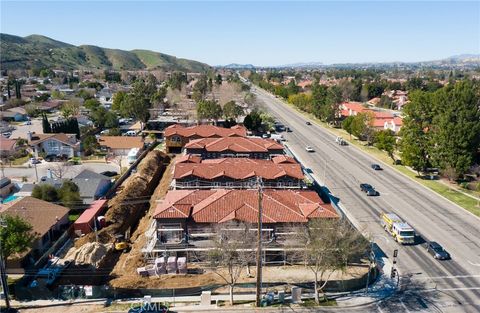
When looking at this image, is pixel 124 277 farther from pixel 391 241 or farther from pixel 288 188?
pixel 391 241

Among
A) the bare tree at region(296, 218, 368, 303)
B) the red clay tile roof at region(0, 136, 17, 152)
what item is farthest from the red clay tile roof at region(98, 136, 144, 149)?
the bare tree at region(296, 218, 368, 303)

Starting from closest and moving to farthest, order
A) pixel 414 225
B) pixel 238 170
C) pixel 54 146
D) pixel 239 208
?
pixel 239 208 < pixel 414 225 < pixel 238 170 < pixel 54 146

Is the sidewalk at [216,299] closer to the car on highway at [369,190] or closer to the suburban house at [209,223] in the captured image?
the suburban house at [209,223]

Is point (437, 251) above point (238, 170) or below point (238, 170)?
below

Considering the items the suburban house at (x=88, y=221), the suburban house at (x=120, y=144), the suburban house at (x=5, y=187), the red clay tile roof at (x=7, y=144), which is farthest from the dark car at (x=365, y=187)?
the red clay tile roof at (x=7, y=144)

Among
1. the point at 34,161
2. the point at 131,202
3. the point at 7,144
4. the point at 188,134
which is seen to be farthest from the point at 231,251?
the point at 7,144

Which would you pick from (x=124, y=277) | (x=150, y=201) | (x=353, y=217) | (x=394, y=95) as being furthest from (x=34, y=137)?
(x=394, y=95)

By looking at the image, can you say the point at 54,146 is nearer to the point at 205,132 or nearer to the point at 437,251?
the point at 205,132
